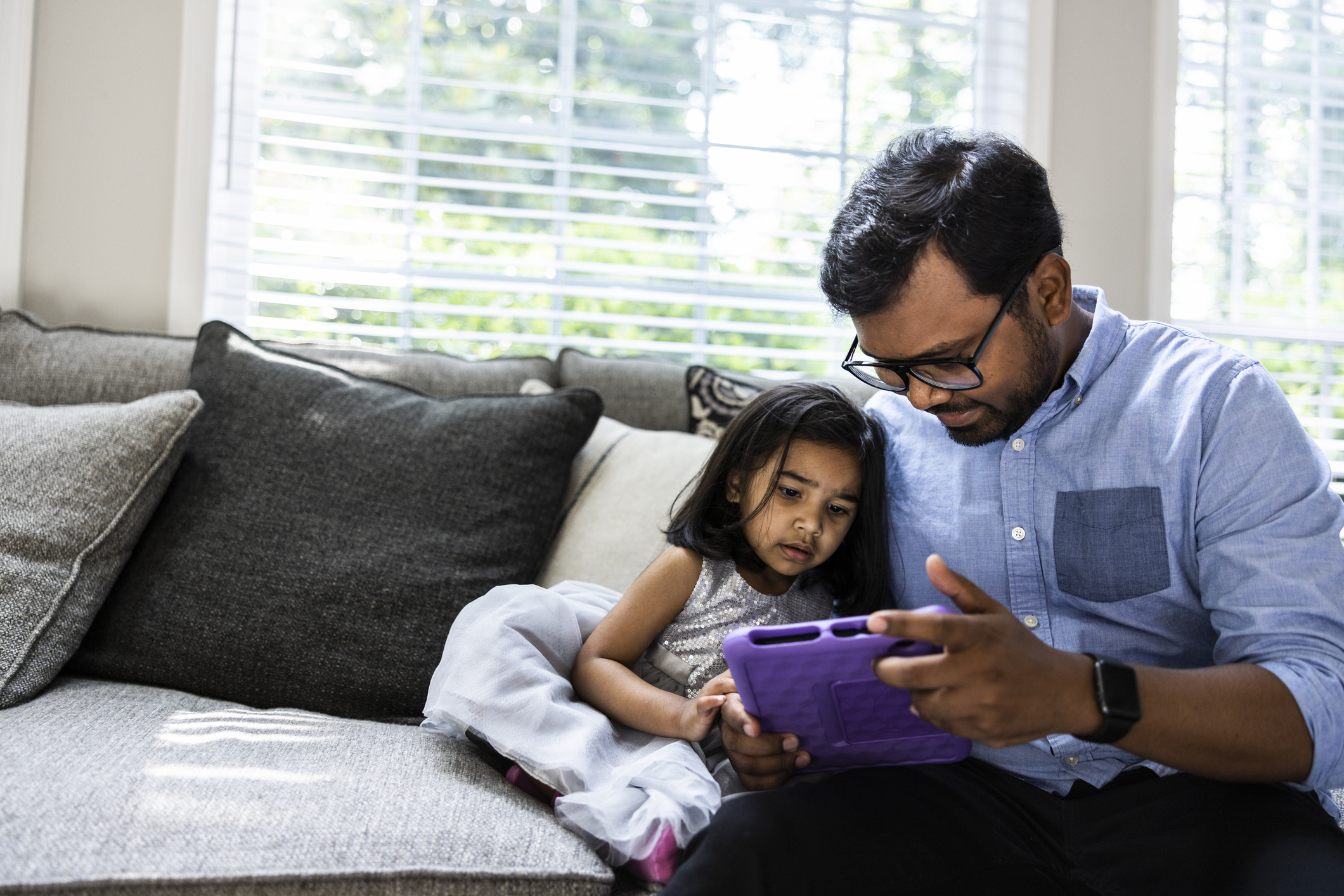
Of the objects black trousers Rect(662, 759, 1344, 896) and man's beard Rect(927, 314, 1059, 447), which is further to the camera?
man's beard Rect(927, 314, 1059, 447)

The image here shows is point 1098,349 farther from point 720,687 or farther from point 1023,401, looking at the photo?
point 720,687

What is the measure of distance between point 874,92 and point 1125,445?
1.61 metres

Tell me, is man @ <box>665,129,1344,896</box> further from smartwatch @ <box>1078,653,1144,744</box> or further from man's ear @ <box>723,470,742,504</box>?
man's ear @ <box>723,470,742,504</box>

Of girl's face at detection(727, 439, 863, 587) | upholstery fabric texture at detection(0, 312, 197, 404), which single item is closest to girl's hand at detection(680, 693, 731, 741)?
girl's face at detection(727, 439, 863, 587)

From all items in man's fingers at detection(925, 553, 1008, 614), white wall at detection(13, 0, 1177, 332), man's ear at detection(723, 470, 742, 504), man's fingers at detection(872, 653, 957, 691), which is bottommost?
man's fingers at detection(872, 653, 957, 691)

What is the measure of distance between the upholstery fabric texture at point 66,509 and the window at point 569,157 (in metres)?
0.79

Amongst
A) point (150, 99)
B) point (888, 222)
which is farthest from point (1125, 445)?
point (150, 99)

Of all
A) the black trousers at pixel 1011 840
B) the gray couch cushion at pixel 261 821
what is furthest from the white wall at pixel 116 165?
the black trousers at pixel 1011 840

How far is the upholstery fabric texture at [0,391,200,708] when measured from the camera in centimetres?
132

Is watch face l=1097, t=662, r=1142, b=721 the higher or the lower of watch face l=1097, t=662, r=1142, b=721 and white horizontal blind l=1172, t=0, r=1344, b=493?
the lower

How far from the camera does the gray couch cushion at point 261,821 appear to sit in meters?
0.91

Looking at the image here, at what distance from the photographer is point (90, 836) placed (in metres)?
0.93

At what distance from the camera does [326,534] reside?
1.47m

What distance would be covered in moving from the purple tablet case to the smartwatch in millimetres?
161
